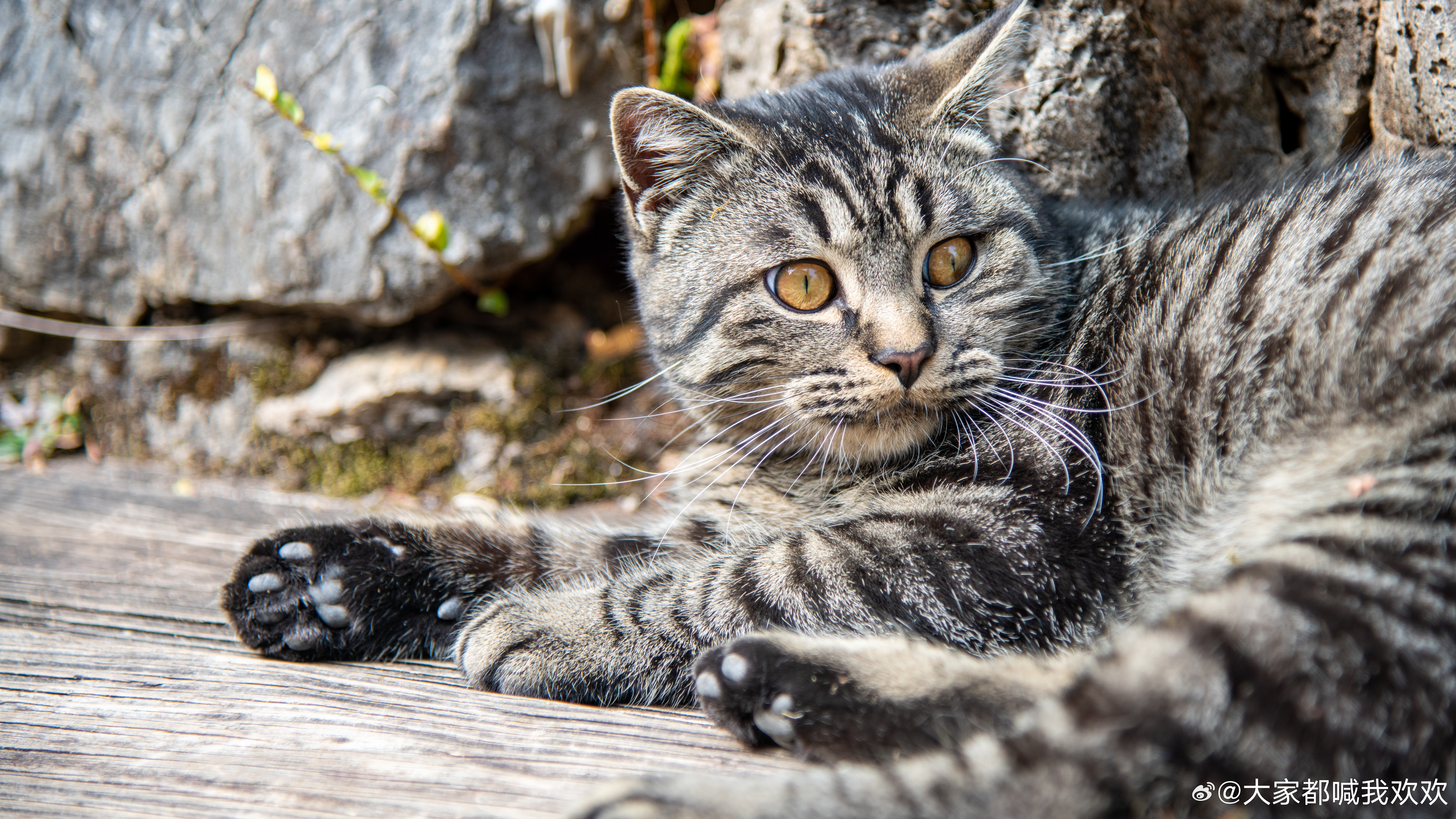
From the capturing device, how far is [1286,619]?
0.97 m

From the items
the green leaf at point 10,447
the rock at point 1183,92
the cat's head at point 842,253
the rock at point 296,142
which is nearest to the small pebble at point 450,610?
the cat's head at point 842,253

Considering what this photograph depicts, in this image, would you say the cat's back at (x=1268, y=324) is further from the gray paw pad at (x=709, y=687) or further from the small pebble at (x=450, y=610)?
the small pebble at (x=450, y=610)

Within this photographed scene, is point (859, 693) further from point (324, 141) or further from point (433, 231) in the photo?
point (324, 141)

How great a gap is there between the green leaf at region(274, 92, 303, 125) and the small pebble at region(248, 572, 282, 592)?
1.45 m

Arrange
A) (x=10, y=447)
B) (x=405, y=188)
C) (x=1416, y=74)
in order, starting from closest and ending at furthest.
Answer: (x=1416, y=74)
(x=405, y=188)
(x=10, y=447)

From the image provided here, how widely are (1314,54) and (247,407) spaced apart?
3348 millimetres

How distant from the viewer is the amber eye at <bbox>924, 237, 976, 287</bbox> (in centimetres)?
172

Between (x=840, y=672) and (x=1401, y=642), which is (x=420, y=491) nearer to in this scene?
(x=840, y=672)

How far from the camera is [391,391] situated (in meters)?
2.86

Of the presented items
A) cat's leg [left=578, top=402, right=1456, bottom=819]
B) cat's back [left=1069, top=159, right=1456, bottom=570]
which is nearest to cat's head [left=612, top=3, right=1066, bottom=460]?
cat's back [left=1069, top=159, right=1456, bottom=570]

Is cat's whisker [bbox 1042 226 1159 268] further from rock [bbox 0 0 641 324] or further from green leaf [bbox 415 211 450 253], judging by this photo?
green leaf [bbox 415 211 450 253]

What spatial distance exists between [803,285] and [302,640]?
3.76ft

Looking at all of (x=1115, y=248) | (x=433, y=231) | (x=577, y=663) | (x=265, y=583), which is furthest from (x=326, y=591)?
(x=1115, y=248)

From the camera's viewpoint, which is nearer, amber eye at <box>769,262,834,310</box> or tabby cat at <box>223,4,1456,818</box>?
tabby cat at <box>223,4,1456,818</box>
